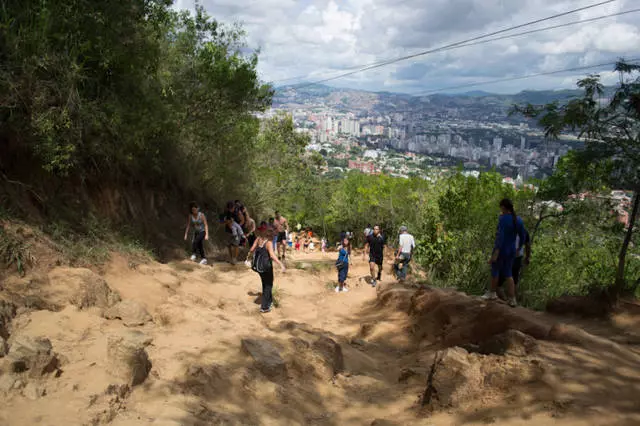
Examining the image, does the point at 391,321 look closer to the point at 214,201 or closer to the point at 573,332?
the point at 573,332

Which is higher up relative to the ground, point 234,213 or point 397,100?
point 397,100

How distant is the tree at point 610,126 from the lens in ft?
20.4

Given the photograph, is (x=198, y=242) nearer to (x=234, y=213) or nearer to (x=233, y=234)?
(x=233, y=234)

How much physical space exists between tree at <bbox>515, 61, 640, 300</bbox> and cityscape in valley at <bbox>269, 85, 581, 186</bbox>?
1.12ft

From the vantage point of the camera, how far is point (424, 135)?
7506cm

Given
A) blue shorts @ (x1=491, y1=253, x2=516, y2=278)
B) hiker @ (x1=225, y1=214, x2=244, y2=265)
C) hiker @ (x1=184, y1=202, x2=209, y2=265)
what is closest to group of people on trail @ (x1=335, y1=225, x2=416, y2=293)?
hiker @ (x1=225, y1=214, x2=244, y2=265)

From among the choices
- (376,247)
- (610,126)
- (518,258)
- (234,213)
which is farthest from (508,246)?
(234,213)

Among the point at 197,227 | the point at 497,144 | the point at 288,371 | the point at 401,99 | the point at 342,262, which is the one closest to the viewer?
the point at 288,371

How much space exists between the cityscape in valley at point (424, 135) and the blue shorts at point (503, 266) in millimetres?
2350

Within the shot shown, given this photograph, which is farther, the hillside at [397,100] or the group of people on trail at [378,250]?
the hillside at [397,100]

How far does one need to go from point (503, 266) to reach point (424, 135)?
71.8 metres

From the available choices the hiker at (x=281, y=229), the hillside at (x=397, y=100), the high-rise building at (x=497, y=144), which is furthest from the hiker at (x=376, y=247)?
the hillside at (x=397, y=100)

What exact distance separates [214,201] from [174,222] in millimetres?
3809

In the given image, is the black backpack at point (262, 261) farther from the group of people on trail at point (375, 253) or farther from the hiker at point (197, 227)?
the group of people on trail at point (375, 253)
